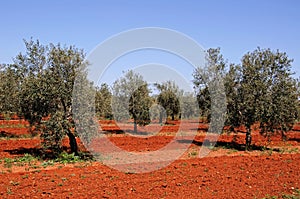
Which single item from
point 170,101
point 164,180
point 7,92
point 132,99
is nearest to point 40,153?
point 164,180

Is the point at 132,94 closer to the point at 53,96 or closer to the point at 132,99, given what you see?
the point at 132,99

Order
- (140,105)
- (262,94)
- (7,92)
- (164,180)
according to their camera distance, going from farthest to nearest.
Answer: (140,105) → (7,92) → (262,94) → (164,180)

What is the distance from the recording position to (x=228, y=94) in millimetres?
28359

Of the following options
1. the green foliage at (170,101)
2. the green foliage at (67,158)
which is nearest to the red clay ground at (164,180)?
the green foliage at (67,158)

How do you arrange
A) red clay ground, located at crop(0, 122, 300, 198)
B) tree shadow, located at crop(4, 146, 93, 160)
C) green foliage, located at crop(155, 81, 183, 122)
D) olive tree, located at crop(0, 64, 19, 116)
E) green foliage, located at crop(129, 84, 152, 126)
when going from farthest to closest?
green foliage, located at crop(155, 81, 183, 122), green foliage, located at crop(129, 84, 152, 126), olive tree, located at crop(0, 64, 19, 116), tree shadow, located at crop(4, 146, 93, 160), red clay ground, located at crop(0, 122, 300, 198)

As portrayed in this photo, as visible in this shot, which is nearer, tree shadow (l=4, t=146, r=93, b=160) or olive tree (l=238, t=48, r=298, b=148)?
tree shadow (l=4, t=146, r=93, b=160)

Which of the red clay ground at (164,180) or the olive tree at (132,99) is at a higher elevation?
the olive tree at (132,99)

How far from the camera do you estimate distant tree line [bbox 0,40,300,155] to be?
69.1ft

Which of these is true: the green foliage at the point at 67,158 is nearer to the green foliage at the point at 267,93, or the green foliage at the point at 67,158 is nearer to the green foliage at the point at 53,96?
the green foliage at the point at 53,96

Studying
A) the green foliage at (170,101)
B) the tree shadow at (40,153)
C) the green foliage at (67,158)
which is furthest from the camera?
the green foliage at (170,101)

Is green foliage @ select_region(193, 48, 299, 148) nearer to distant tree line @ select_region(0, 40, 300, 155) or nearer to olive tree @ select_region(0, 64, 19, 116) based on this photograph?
distant tree line @ select_region(0, 40, 300, 155)

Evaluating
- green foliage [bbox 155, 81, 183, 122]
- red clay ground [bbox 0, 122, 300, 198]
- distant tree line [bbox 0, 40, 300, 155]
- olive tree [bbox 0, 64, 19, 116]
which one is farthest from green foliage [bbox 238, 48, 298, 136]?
green foliage [bbox 155, 81, 183, 122]

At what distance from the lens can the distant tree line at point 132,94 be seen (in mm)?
21047

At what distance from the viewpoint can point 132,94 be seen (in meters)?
41.5
